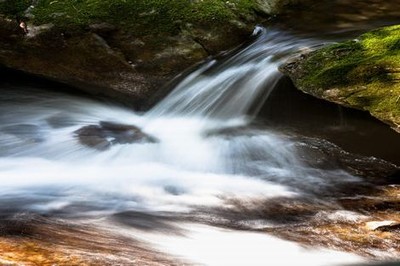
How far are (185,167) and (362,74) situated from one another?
291 centimetres

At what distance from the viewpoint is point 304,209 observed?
15.7 ft

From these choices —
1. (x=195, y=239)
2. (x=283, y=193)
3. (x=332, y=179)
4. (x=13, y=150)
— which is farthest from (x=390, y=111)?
(x=13, y=150)

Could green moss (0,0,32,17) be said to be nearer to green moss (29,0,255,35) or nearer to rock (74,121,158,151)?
green moss (29,0,255,35)

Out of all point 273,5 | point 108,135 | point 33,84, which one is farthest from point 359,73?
point 33,84

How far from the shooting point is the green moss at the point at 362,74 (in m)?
6.48

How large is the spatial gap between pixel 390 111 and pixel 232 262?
3625 millimetres

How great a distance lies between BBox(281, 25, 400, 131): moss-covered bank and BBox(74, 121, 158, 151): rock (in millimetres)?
2534

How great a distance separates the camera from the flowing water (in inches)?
169

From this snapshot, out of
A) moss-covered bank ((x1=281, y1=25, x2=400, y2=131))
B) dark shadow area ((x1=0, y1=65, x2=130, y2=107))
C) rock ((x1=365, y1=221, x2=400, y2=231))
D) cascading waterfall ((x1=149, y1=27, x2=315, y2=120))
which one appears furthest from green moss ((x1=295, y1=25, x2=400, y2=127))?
dark shadow area ((x1=0, y1=65, x2=130, y2=107))

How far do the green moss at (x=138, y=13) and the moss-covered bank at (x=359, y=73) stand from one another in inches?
79.4

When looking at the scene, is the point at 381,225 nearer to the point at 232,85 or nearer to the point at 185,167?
the point at 185,167

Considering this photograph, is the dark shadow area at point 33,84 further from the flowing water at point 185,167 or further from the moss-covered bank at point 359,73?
the moss-covered bank at point 359,73

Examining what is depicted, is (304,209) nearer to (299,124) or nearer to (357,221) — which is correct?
(357,221)

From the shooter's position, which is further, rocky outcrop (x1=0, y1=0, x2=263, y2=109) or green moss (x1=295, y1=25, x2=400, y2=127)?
rocky outcrop (x1=0, y1=0, x2=263, y2=109)
